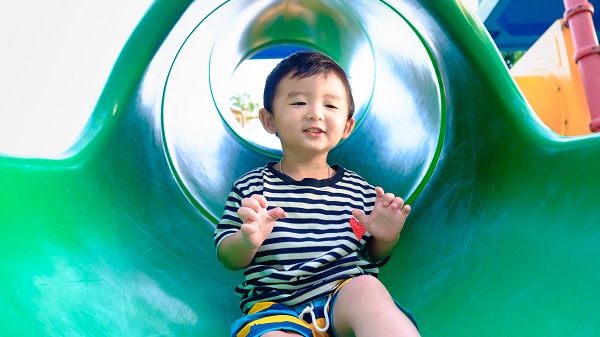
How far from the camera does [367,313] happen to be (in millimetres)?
721

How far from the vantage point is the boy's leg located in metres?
0.68

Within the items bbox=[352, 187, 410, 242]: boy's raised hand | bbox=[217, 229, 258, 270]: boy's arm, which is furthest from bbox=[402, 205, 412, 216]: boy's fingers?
bbox=[217, 229, 258, 270]: boy's arm

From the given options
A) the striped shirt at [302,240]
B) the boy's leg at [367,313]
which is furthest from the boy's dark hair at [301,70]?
the boy's leg at [367,313]

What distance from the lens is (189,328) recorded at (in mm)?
944

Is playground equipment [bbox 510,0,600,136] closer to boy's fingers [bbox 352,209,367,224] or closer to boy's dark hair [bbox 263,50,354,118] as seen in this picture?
boy's dark hair [bbox 263,50,354,118]

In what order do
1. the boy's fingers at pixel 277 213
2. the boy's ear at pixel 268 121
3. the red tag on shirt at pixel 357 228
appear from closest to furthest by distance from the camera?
the boy's fingers at pixel 277 213, the red tag on shirt at pixel 357 228, the boy's ear at pixel 268 121

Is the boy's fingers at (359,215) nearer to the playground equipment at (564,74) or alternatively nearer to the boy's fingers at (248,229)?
the boy's fingers at (248,229)

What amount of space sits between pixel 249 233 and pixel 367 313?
0.20 metres

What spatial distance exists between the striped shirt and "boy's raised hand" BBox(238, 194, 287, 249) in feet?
0.27

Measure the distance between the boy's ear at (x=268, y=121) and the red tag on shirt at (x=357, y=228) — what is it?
9.6 inches

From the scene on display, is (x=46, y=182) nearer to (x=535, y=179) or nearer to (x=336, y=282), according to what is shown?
(x=336, y=282)

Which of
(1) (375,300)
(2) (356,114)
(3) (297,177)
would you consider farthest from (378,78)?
(1) (375,300)

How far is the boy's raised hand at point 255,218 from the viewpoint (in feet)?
2.53

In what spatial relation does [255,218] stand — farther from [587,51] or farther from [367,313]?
[587,51]
